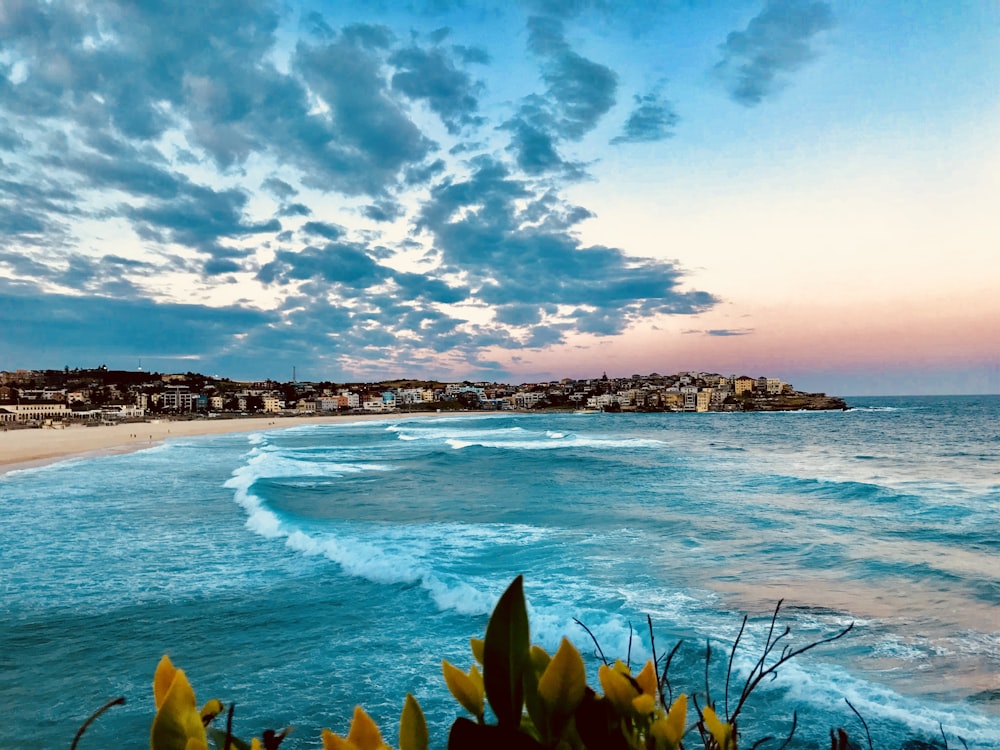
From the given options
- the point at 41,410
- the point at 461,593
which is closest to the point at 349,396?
the point at 41,410

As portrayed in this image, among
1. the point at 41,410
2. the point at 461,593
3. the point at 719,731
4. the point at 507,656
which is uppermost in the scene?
the point at 507,656

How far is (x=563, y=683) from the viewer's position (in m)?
0.75

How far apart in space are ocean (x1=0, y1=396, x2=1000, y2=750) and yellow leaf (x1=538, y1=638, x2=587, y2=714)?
1.22 ft

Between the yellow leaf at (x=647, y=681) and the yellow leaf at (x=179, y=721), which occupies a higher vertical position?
the yellow leaf at (x=179, y=721)

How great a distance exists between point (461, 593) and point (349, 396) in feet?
475

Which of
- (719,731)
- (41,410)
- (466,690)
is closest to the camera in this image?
(466,690)

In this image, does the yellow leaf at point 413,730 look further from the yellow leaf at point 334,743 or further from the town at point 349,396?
the town at point 349,396

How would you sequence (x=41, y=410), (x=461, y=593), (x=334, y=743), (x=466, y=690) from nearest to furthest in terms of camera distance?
(x=334, y=743)
(x=466, y=690)
(x=461, y=593)
(x=41, y=410)

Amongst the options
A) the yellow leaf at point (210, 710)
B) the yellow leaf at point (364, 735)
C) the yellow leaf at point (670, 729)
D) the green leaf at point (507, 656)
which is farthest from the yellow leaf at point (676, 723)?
the yellow leaf at point (210, 710)

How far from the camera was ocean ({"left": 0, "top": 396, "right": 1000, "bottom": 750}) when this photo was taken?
6.23m

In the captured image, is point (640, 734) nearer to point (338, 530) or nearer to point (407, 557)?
point (407, 557)

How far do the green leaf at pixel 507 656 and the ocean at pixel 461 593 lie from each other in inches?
17.8

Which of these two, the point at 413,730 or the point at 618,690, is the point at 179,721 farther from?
the point at 618,690

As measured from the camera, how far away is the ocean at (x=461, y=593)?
6.23m
